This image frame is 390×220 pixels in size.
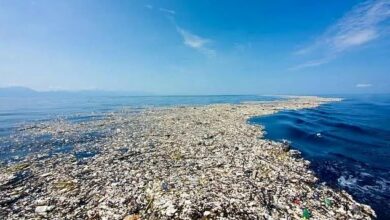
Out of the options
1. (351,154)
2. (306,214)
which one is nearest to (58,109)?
(351,154)

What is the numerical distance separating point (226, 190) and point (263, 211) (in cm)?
225

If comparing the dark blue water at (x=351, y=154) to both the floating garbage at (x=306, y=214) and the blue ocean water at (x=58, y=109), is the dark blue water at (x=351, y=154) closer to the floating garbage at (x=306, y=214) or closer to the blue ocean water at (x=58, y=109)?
the floating garbage at (x=306, y=214)

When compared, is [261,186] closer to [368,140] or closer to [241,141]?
[241,141]

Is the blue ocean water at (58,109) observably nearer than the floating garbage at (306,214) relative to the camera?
No

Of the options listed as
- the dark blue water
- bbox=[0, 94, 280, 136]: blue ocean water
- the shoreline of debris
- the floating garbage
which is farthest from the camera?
bbox=[0, 94, 280, 136]: blue ocean water

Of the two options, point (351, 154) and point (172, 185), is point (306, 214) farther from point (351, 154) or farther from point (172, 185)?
point (351, 154)

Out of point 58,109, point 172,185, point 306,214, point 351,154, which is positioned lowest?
point 58,109

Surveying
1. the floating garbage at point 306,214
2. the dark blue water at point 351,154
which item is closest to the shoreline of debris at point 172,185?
the floating garbage at point 306,214

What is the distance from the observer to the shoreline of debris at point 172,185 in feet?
35.6

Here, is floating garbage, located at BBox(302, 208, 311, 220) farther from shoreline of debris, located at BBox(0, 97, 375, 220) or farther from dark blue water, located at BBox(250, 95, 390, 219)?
dark blue water, located at BBox(250, 95, 390, 219)

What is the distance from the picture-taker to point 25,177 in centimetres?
1519

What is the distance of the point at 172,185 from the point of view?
1315 centimetres

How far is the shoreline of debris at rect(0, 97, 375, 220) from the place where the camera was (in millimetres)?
10844

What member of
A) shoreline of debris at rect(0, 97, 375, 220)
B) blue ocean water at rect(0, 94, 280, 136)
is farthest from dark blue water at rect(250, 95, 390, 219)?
blue ocean water at rect(0, 94, 280, 136)
